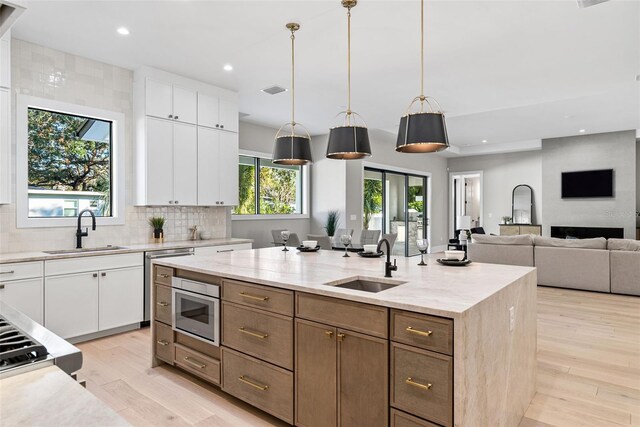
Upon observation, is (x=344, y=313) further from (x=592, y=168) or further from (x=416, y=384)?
(x=592, y=168)

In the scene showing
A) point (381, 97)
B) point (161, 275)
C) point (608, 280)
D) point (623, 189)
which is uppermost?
point (381, 97)

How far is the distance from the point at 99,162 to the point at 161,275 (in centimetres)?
210

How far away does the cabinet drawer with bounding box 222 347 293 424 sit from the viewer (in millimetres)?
2213

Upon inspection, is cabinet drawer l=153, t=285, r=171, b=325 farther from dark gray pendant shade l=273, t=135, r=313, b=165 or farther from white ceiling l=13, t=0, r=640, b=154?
white ceiling l=13, t=0, r=640, b=154

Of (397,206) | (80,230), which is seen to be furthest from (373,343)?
(397,206)

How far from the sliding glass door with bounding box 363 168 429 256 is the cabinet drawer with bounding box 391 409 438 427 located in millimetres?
6598

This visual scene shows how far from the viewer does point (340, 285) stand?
2.32 meters

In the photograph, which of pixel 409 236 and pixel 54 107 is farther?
pixel 409 236

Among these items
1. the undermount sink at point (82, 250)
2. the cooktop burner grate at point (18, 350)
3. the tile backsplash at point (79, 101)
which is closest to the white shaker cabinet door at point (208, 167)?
the tile backsplash at point (79, 101)

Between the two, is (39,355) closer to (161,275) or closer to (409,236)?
(161,275)

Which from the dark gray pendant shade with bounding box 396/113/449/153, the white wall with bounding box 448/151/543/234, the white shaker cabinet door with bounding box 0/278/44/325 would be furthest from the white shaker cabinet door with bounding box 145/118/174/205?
the white wall with bounding box 448/151/543/234

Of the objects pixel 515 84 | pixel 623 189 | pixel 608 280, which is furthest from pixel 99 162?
pixel 623 189

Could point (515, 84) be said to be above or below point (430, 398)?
above

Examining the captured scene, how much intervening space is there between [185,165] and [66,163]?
1246 millimetres
